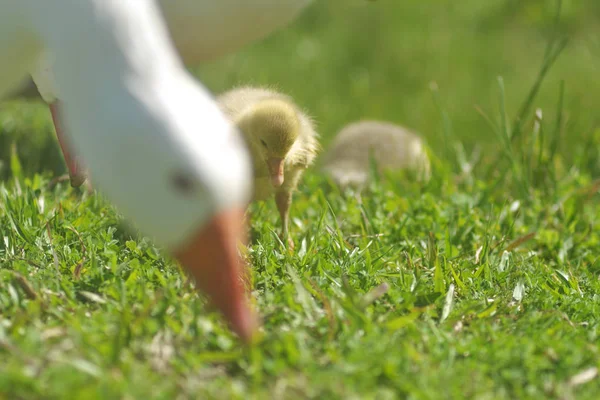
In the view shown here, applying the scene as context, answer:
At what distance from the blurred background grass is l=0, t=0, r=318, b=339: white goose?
3.96m

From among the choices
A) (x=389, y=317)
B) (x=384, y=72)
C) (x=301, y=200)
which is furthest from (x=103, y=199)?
(x=384, y=72)

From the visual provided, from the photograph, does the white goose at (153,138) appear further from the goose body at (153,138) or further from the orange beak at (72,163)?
the orange beak at (72,163)

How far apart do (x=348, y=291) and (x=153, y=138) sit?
1.03 metres

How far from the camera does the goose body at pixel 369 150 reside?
21.4 ft

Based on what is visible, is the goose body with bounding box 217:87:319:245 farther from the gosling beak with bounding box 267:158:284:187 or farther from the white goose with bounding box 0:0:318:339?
the white goose with bounding box 0:0:318:339

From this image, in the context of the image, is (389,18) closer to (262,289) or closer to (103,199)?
(103,199)

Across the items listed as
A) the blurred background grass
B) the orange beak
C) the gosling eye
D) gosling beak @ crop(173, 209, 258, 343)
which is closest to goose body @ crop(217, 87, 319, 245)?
the orange beak

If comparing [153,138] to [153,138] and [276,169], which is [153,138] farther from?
[276,169]

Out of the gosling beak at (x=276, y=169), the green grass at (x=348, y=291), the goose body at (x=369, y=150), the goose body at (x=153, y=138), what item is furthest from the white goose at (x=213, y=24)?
the goose body at (x=369, y=150)

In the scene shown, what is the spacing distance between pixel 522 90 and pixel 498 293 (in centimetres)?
613

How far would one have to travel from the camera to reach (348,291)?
125 inches

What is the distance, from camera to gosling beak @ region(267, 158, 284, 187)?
450 centimetres

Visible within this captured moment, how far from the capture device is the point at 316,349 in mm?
3000

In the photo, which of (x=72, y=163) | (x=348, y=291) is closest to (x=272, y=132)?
(x=72, y=163)
